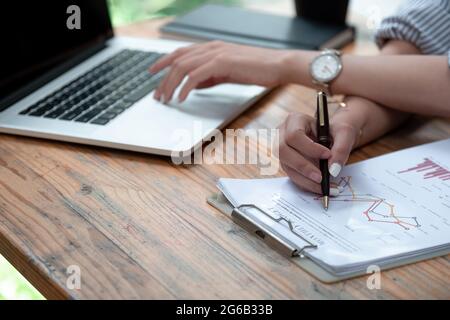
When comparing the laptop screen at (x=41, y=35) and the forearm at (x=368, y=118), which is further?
the laptop screen at (x=41, y=35)

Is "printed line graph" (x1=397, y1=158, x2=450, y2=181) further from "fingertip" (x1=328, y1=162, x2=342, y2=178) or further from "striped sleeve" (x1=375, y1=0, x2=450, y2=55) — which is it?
"striped sleeve" (x1=375, y1=0, x2=450, y2=55)

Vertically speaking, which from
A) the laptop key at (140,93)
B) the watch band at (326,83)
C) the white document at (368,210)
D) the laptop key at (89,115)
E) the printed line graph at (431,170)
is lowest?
the white document at (368,210)

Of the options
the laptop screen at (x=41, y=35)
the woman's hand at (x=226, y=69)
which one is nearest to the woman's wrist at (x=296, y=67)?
the woman's hand at (x=226, y=69)

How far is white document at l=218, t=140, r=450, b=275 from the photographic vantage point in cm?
61

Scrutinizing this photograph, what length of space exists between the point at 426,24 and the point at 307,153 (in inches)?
15.7

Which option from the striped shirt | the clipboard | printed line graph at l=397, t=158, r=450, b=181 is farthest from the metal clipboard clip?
the striped shirt

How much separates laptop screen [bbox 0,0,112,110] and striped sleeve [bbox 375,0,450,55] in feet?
1.96

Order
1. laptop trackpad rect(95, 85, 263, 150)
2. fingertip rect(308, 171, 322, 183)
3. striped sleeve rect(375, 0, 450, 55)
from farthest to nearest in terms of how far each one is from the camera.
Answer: striped sleeve rect(375, 0, 450, 55) → laptop trackpad rect(95, 85, 263, 150) → fingertip rect(308, 171, 322, 183)

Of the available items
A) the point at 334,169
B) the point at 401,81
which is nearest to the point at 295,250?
the point at 334,169

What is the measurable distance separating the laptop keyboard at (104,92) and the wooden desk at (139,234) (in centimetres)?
6

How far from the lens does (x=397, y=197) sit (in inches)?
27.8

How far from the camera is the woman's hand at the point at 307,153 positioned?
72 cm

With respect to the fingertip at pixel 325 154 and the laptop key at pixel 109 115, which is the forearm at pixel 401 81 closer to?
the fingertip at pixel 325 154

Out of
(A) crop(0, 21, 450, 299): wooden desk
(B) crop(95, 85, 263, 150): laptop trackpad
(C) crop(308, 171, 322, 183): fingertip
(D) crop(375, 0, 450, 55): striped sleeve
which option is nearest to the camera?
(A) crop(0, 21, 450, 299): wooden desk
